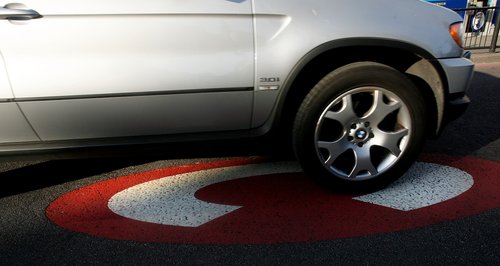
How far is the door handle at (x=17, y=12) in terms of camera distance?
1.91 metres

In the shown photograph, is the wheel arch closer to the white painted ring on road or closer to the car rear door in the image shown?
the car rear door

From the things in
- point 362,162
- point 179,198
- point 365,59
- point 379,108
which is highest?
point 365,59

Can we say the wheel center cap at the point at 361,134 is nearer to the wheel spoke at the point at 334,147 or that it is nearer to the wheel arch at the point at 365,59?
the wheel spoke at the point at 334,147

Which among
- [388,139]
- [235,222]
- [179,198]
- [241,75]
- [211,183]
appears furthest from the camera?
[211,183]

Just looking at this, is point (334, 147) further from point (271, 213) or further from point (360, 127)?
point (271, 213)

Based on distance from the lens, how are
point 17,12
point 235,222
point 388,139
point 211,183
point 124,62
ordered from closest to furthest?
point 17,12, point 124,62, point 235,222, point 388,139, point 211,183

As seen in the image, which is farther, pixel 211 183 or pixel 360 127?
pixel 211 183

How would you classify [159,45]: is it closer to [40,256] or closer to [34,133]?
[34,133]

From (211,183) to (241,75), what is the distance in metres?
0.95

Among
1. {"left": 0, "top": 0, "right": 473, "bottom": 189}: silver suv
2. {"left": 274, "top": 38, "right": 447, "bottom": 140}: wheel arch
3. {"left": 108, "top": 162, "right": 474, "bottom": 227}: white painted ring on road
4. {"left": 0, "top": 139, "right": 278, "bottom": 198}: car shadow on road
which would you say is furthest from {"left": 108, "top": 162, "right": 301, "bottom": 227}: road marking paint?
{"left": 274, "top": 38, "right": 447, "bottom": 140}: wheel arch

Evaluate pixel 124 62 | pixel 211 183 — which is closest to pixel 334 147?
pixel 211 183

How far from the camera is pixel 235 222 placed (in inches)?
90.7

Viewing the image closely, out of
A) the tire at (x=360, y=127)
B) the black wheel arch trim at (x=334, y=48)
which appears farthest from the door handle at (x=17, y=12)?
the tire at (x=360, y=127)

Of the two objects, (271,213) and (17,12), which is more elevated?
(17,12)
